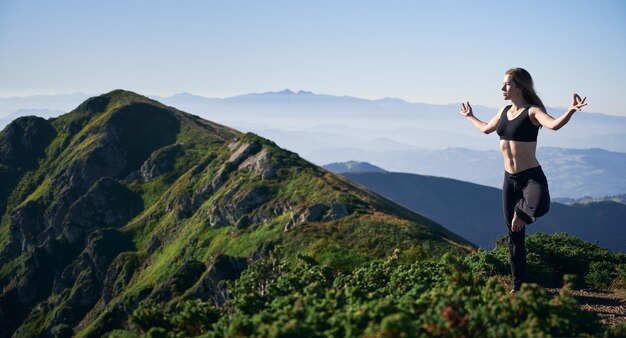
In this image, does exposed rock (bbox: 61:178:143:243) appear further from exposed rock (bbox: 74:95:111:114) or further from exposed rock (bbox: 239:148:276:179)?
exposed rock (bbox: 74:95:111:114)

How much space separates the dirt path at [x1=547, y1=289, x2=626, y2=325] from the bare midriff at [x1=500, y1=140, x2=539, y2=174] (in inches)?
193

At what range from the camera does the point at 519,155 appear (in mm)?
12422

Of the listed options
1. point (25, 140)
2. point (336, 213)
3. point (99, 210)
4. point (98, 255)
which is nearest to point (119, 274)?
point (98, 255)

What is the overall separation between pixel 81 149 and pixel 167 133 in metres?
20.4

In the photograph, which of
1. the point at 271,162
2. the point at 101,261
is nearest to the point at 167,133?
the point at 101,261

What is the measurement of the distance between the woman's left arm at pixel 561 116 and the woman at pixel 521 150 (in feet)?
0.07

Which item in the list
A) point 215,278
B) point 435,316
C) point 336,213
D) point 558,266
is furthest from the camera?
point 336,213

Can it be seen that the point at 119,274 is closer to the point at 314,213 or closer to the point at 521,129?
the point at 314,213

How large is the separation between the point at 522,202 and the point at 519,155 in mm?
1142

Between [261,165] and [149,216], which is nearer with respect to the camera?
[261,165]

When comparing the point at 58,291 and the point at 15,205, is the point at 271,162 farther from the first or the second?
the point at 15,205

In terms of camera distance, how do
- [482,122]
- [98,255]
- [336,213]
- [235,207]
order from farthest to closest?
[98,255]
[235,207]
[336,213]
[482,122]

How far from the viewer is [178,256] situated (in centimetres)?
7406

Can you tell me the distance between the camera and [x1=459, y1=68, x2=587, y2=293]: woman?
476 inches
